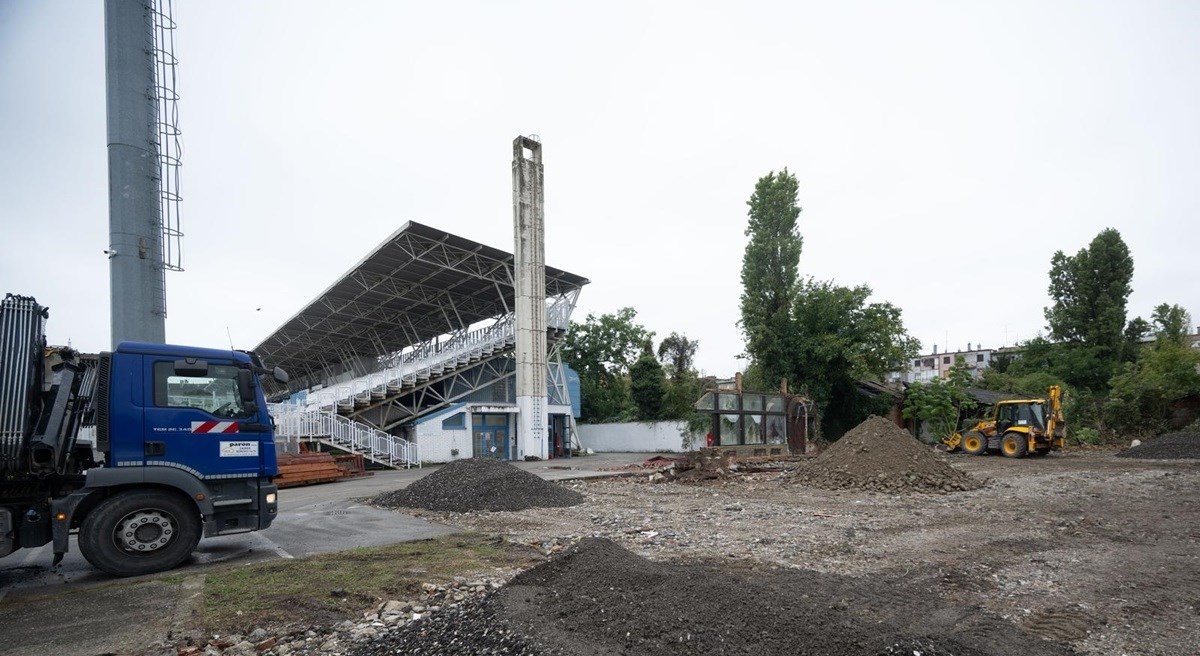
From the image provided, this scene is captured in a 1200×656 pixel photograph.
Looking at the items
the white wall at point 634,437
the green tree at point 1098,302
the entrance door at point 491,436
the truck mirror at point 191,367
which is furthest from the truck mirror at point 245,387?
the green tree at point 1098,302

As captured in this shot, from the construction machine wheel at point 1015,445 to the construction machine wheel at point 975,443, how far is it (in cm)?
110

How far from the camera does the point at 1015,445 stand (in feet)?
87.3

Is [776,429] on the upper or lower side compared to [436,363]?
lower

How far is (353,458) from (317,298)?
18763mm

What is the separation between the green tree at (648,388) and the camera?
43844mm

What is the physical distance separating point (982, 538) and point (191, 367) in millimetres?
11014

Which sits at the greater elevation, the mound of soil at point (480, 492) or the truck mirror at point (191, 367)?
the truck mirror at point (191, 367)

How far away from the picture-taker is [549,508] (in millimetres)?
13492

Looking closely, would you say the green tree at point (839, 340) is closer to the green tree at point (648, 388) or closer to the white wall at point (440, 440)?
the green tree at point (648, 388)

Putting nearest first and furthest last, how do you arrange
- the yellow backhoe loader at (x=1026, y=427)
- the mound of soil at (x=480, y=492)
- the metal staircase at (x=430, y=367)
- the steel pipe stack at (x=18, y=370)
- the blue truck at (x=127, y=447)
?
the steel pipe stack at (x=18, y=370), the blue truck at (x=127, y=447), the mound of soil at (x=480, y=492), the yellow backhoe loader at (x=1026, y=427), the metal staircase at (x=430, y=367)

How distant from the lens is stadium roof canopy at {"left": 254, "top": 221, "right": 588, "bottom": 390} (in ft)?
109

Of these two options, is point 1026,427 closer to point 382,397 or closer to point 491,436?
point 491,436

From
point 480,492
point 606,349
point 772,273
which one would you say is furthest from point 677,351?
point 480,492

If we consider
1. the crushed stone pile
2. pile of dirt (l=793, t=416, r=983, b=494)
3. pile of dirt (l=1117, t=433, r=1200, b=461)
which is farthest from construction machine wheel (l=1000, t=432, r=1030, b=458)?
the crushed stone pile
